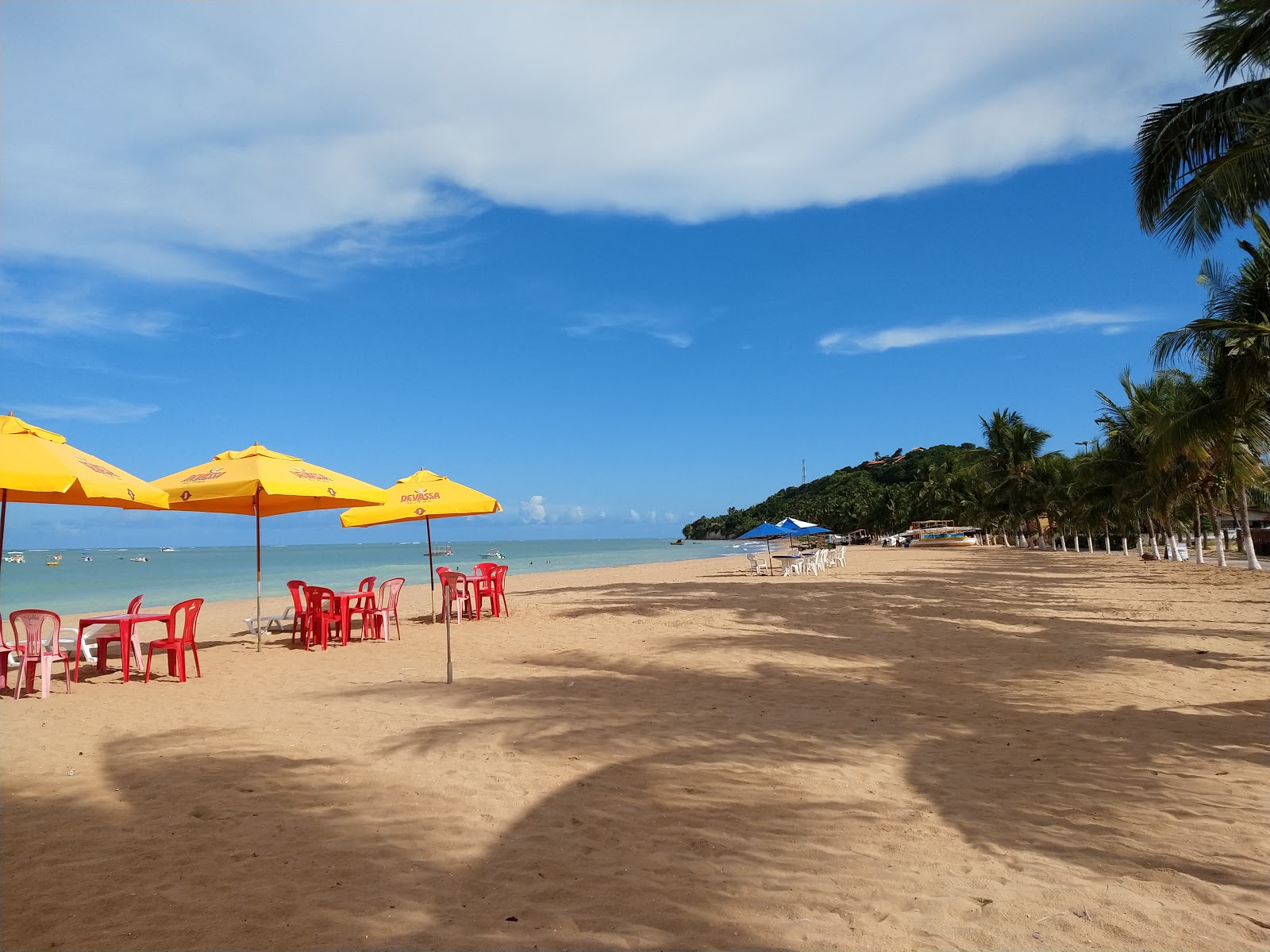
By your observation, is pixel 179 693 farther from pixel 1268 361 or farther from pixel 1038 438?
pixel 1038 438

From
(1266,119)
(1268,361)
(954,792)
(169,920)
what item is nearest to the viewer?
(169,920)

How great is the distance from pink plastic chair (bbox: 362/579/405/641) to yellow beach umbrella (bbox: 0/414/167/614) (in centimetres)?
329

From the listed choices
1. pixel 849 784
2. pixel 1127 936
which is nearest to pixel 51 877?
pixel 849 784

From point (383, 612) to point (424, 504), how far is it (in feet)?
6.27

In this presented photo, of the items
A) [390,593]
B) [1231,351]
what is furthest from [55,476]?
[1231,351]

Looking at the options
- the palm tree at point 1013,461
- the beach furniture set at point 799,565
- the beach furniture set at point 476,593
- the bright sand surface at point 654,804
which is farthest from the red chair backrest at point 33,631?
the palm tree at point 1013,461

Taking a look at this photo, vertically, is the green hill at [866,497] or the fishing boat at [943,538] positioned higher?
the green hill at [866,497]

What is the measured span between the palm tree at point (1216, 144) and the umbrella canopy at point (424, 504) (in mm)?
10276

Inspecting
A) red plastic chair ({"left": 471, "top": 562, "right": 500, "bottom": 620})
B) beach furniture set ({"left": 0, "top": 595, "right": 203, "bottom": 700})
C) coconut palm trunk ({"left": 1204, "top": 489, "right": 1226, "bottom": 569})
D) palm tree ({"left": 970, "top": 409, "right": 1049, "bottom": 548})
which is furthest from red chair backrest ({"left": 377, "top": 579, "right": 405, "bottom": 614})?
palm tree ({"left": 970, "top": 409, "right": 1049, "bottom": 548})

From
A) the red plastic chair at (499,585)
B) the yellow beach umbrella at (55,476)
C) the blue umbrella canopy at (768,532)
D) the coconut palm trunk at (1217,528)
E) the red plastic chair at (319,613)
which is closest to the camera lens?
the yellow beach umbrella at (55,476)

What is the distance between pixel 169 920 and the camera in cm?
280

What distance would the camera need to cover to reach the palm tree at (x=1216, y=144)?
8.26 meters

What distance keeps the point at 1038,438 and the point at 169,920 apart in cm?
4603

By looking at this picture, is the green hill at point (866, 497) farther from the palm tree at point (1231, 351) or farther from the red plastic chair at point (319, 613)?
the red plastic chair at point (319, 613)
